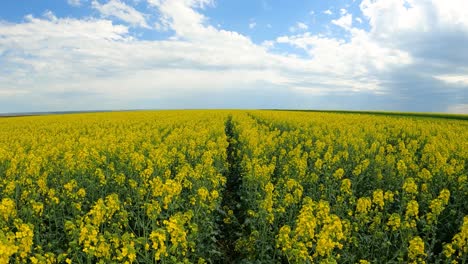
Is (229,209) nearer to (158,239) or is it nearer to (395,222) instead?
(395,222)

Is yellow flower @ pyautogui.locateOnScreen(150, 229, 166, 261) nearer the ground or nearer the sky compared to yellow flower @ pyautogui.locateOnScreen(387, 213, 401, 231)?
nearer the sky

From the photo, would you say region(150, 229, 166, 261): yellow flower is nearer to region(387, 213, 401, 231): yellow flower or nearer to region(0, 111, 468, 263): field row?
region(0, 111, 468, 263): field row

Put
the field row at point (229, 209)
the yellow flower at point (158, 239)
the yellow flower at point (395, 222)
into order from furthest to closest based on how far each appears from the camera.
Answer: the yellow flower at point (395, 222)
the field row at point (229, 209)
the yellow flower at point (158, 239)

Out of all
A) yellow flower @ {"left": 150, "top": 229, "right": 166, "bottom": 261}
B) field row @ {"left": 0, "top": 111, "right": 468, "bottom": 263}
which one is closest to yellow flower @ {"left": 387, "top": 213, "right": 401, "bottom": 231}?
field row @ {"left": 0, "top": 111, "right": 468, "bottom": 263}

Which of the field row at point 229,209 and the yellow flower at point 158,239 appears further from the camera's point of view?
the field row at point 229,209

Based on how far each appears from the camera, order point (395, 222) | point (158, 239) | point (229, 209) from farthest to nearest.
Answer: point (229, 209)
point (395, 222)
point (158, 239)

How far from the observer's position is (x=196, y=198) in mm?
6945

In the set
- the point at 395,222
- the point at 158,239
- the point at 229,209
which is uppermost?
the point at 158,239

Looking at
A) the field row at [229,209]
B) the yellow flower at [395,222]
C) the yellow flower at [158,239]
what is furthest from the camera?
the yellow flower at [395,222]

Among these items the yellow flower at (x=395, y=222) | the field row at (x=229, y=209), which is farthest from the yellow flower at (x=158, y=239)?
the yellow flower at (x=395, y=222)

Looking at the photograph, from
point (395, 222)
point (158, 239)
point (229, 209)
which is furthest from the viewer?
point (229, 209)

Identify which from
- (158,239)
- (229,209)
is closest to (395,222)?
(158,239)

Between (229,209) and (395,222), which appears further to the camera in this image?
(229,209)

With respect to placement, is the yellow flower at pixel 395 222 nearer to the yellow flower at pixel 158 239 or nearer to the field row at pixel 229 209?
the field row at pixel 229 209
